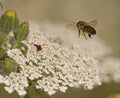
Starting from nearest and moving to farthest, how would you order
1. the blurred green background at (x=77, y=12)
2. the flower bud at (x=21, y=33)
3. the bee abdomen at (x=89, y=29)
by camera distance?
1. the flower bud at (x=21, y=33)
2. the bee abdomen at (x=89, y=29)
3. the blurred green background at (x=77, y=12)

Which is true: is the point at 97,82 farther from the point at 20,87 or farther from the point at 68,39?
the point at 68,39

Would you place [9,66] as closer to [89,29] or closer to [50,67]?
[50,67]

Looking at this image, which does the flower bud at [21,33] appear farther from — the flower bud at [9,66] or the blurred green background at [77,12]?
the blurred green background at [77,12]

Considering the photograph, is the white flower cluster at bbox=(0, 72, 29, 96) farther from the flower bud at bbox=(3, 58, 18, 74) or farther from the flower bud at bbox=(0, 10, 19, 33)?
the flower bud at bbox=(0, 10, 19, 33)

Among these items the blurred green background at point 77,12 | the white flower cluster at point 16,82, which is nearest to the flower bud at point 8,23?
the white flower cluster at point 16,82

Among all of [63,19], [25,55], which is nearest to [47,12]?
[63,19]

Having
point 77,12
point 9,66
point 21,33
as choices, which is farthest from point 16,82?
point 77,12

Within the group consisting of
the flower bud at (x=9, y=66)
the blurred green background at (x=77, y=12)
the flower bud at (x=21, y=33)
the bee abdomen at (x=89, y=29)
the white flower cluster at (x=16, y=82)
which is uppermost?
the blurred green background at (x=77, y=12)

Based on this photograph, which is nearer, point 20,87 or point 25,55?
point 20,87

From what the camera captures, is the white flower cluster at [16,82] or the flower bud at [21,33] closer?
the white flower cluster at [16,82]

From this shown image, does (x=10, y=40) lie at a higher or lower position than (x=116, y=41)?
lower

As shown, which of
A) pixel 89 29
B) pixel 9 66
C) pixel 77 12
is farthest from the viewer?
pixel 77 12
